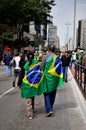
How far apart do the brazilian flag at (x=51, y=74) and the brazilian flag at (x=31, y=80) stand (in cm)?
19

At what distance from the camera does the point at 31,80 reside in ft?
36.8

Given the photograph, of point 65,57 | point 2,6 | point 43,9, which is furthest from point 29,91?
point 43,9

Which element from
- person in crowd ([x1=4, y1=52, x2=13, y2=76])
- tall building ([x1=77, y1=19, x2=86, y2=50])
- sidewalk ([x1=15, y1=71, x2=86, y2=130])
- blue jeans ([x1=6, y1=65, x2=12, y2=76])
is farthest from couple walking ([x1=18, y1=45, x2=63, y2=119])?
tall building ([x1=77, y1=19, x2=86, y2=50])

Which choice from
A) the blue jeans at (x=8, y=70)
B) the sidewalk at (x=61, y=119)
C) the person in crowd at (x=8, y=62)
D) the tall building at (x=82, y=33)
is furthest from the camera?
the tall building at (x=82, y=33)

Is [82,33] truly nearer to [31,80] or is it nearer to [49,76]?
[49,76]

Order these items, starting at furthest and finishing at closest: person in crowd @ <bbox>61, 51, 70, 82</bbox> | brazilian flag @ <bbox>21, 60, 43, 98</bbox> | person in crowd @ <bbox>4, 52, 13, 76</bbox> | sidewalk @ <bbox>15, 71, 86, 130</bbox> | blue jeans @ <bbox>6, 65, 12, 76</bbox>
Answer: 1. blue jeans @ <bbox>6, 65, 12, 76</bbox>
2. person in crowd @ <bbox>4, 52, 13, 76</bbox>
3. person in crowd @ <bbox>61, 51, 70, 82</bbox>
4. brazilian flag @ <bbox>21, 60, 43, 98</bbox>
5. sidewalk @ <bbox>15, 71, 86, 130</bbox>

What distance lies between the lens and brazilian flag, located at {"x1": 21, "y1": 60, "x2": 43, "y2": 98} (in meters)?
11.2

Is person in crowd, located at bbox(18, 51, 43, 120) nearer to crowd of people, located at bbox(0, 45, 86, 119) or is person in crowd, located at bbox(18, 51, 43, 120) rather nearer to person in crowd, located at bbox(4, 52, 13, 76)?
crowd of people, located at bbox(0, 45, 86, 119)

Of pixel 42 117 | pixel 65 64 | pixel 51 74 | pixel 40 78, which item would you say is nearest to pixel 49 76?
pixel 51 74

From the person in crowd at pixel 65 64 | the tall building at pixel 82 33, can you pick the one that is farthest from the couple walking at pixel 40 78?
the tall building at pixel 82 33

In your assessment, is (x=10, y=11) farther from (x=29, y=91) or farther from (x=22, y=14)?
(x=29, y=91)

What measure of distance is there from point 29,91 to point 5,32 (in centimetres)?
6492

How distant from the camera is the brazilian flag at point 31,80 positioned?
36.7ft

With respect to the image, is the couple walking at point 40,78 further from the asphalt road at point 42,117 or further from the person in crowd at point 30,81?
the asphalt road at point 42,117
